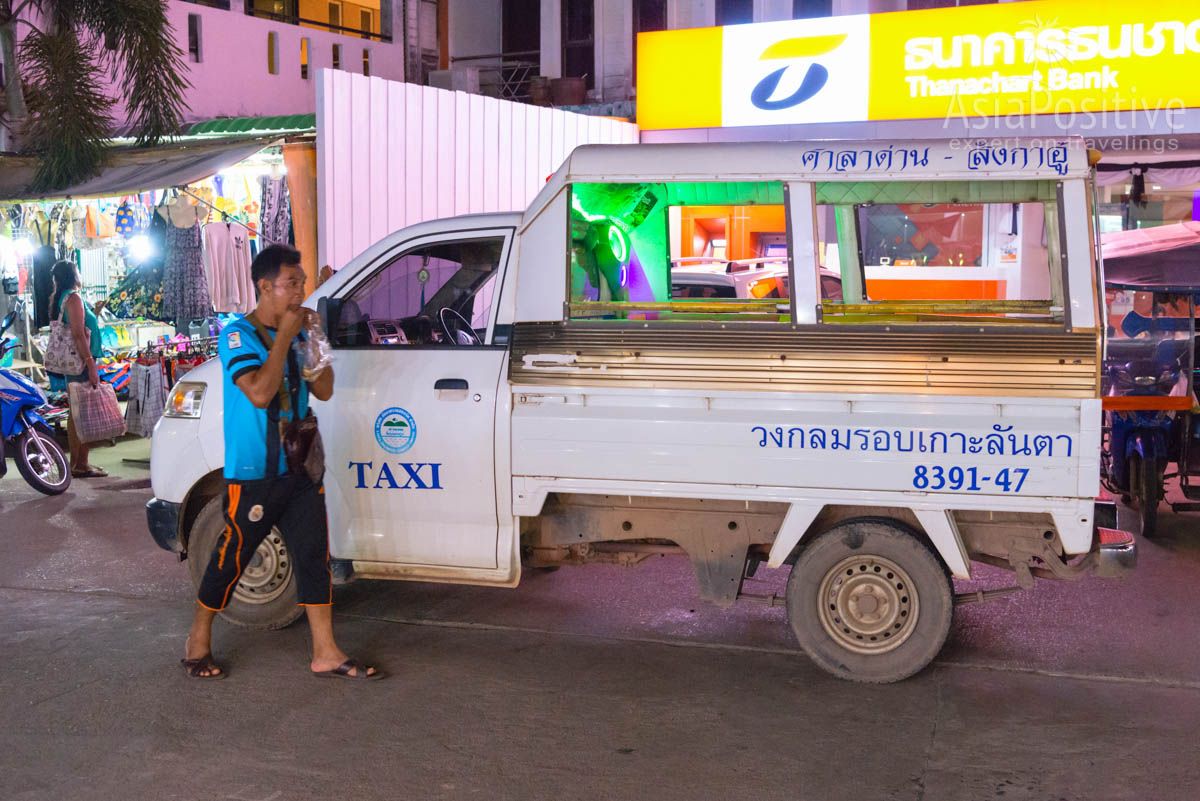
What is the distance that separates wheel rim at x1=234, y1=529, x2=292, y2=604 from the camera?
19.7 ft

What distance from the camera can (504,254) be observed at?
221 inches

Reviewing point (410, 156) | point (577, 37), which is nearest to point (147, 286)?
point (410, 156)

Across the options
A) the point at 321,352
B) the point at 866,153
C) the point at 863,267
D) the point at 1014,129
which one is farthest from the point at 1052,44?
the point at 321,352

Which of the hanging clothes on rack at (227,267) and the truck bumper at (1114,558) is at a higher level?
the hanging clothes on rack at (227,267)

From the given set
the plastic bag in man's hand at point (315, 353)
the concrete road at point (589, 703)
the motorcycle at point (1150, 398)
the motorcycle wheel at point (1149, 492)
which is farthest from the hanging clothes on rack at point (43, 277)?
the motorcycle wheel at point (1149, 492)

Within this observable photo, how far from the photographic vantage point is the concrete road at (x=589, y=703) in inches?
171

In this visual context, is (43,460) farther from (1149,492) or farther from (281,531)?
(1149,492)

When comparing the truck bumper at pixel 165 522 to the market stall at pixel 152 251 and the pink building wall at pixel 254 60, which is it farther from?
the pink building wall at pixel 254 60

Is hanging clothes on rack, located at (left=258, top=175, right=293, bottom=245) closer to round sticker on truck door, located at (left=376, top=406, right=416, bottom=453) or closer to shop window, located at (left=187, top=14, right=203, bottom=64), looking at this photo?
round sticker on truck door, located at (left=376, top=406, right=416, bottom=453)

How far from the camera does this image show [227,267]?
11.8 metres

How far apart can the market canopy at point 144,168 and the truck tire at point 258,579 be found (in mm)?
5388

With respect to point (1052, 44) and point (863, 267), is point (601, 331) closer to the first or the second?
point (863, 267)

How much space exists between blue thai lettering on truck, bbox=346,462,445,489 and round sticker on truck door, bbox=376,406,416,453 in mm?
83

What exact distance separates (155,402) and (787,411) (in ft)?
25.3
